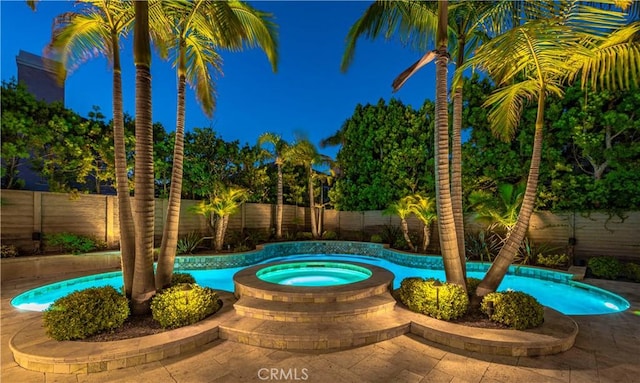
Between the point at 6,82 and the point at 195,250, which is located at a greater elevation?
the point at 6,82

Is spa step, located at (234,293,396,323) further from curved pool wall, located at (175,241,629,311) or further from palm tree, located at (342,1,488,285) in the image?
curved pool wall, located at (175,241,629,311)

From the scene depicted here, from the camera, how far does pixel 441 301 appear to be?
4844 mm

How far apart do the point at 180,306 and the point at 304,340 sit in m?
2.18

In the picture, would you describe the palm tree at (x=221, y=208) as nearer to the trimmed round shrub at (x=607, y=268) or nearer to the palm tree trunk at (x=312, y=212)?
the palm tree trunk at (x=312, y=212)

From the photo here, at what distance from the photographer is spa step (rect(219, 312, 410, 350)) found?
4.23 metres

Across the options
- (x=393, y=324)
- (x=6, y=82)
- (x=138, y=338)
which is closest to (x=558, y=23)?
(x=393, y=324)

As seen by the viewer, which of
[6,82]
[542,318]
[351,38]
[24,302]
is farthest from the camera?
[6,82]

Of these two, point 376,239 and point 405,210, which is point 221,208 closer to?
point 376,239

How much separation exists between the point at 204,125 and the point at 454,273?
483 inches

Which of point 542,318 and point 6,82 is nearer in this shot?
point 542,318

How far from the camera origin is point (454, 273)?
16.9 feet

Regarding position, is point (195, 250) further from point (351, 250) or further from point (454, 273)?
point (454, 273)

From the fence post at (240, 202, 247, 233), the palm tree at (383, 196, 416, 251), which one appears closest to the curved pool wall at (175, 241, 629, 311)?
the palm tree at (383, 196, 416, 251)

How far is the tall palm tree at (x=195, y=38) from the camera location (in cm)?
495
